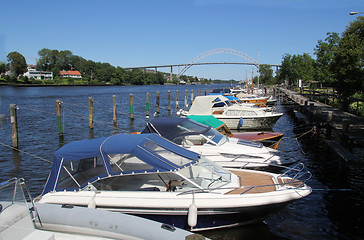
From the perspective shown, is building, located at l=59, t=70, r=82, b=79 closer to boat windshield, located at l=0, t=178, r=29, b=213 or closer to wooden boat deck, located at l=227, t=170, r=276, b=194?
wooden boat deck, located at l=227, t=170, r=276, b=194

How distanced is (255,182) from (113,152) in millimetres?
3852

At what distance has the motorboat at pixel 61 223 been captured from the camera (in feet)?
14.9

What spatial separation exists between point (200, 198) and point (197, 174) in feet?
3.98

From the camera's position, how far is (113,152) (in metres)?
7.62

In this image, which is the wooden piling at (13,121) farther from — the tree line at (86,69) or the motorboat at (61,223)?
the tree line at (86,69)

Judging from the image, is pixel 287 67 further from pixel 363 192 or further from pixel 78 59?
pixel 78 59

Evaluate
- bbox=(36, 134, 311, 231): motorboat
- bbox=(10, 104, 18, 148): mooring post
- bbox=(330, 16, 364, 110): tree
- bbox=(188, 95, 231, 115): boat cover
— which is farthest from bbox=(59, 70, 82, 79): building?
bbox=(36, 134, 311, 231): motorboat

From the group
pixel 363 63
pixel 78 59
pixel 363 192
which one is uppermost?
pixel 78 59

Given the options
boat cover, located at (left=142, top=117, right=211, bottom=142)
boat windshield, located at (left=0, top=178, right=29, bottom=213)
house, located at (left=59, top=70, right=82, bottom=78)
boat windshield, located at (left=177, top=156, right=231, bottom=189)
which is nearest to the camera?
Result: boat windshield, located at (left=0, top=178, right=29, bottom=213)

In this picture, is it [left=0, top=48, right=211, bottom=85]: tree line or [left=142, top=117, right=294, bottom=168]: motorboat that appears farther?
[left=0, top=48, right=211, bottom=85]: tree line

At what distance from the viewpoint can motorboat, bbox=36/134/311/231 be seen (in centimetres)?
702

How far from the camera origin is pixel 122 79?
516ft

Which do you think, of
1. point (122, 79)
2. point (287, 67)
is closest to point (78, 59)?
point (122, 79)

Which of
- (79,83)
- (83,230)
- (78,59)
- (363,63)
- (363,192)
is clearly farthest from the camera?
(78,59)
